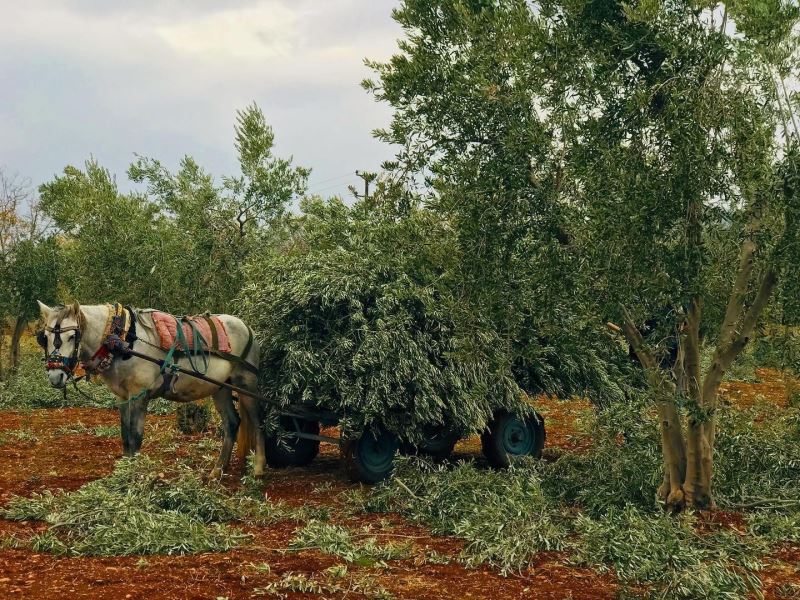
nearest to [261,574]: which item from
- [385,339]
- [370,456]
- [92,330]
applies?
[385,339]

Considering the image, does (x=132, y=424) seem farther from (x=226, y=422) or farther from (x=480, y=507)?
(x=480, y=507)

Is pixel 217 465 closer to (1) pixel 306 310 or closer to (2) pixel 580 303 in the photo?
(1) pixel 306 310

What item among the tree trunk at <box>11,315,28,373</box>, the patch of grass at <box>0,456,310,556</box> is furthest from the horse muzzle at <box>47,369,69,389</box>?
the tree trunk at <box>11,315,28,373</box>

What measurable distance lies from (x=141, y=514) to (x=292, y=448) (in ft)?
12.7

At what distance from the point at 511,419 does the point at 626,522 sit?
3893 mm

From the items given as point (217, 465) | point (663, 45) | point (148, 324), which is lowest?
point (217, 465)

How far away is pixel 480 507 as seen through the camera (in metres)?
8.80

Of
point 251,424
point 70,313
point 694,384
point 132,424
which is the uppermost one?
point 70,313

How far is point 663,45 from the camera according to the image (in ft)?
25.8

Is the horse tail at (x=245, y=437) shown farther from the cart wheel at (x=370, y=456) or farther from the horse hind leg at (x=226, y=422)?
the cart wheel at (x=370, y=456)

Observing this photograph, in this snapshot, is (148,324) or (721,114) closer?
(721,114)

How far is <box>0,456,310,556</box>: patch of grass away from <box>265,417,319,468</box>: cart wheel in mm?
1822

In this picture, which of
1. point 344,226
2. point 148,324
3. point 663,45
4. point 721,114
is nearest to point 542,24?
point 663,45

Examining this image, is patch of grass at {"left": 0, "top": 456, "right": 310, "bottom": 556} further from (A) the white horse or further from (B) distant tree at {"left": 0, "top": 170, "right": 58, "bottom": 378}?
(B) distant tree at {"left": 0, "top": 170, "right": 58, "bottom": 378}
